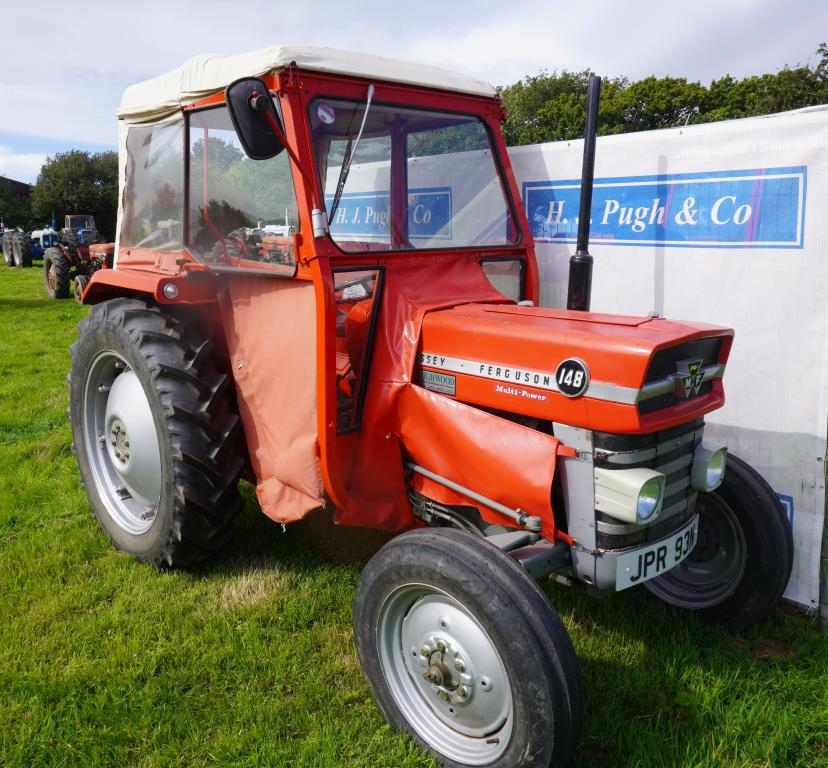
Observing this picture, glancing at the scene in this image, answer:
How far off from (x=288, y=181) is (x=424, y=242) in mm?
593

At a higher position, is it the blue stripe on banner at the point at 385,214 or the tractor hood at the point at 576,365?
the blue stripe on banner at the point at 385,214

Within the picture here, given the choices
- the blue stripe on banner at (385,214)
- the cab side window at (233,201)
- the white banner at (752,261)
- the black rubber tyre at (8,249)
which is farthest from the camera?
the black rubber tyre at (8,249)

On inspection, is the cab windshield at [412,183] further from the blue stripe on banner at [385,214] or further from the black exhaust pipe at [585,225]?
the black exhaust pipe at [585,225]

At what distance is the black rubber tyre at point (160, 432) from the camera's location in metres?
2.93

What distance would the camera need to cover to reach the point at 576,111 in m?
27.0

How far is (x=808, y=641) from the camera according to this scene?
291 centimetres

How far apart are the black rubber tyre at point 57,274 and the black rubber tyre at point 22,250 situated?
24.2 ft

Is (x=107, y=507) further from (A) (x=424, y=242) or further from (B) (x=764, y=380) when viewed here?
(B) (x=764, y=380)

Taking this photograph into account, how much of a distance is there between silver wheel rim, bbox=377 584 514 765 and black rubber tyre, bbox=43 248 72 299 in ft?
41.4

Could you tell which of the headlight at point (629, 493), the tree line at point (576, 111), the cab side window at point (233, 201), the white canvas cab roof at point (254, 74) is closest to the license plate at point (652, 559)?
the headlight at point (629, 493)

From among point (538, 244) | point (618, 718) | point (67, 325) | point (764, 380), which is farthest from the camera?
Answer: point (67, 325)

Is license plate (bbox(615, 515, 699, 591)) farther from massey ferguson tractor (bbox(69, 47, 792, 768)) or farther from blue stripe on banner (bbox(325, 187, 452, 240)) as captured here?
blue stripe on banner (bbox(325, 187, 452, 240))

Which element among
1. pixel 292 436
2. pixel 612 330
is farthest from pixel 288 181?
pixel 612 330

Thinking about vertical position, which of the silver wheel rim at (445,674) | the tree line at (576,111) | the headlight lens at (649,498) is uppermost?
the tree line at (576,111)
